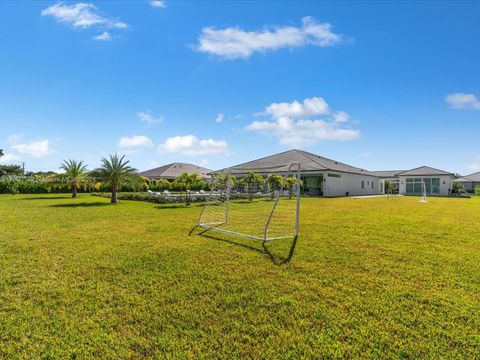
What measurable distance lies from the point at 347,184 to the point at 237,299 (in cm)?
3360

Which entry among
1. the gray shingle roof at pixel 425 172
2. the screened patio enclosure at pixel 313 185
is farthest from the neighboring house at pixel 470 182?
the screened patio enclosure at pixel 313 185

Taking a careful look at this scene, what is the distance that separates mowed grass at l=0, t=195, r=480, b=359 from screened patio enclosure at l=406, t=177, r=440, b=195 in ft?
A: 122

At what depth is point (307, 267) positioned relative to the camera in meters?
5.20

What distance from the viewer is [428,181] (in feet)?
127

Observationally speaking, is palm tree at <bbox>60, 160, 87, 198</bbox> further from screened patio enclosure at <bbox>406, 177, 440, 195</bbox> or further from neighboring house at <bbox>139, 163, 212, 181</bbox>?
screened patio enclosure at <bbox>406, 177, 440, 195</bbox>

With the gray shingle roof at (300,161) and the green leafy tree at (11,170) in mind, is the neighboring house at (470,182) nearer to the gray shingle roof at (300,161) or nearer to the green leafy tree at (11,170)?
the gray shingle roof at (300,161)

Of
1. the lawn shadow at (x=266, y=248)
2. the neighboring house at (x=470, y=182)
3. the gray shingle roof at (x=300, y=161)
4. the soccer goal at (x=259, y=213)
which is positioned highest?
the gray shingle roof at (x=300, y=161)

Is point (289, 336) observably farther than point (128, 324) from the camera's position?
No

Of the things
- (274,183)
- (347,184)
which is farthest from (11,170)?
(347,184)

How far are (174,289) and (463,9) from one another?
16.5 metres

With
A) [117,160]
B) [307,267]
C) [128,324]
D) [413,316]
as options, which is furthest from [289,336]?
[117,160]

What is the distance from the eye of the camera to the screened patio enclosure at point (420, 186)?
38.2 m

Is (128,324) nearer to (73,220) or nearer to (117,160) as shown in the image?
(73,220)

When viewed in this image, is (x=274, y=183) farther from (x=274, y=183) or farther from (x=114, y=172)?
(x=114, y=172)
